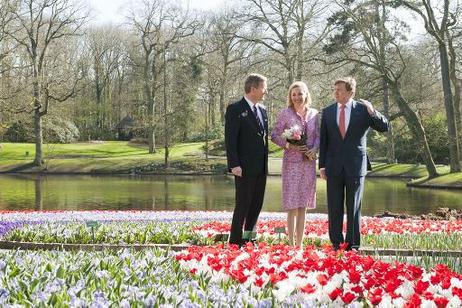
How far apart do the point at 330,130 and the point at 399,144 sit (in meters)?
38.6

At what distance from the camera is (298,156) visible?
24.1 feet

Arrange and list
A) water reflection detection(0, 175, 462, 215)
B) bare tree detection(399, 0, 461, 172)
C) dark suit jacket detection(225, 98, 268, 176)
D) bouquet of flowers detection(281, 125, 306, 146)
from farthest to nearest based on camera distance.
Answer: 1. bare tree detection(399, 0, 461, 172)
2. water reflection detection(0, 175, 462, 215)
3. dark suit jacket detection(225, 98, 268, 176)
4. bouquet of flowers detection(281, 125, 306, 146)

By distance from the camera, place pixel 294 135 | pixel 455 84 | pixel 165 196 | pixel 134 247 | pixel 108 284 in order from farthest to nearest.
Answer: pixel 455 84 < pixel 165 196 < pixel 134 247 < pixel 294 135 < pixel 108 284

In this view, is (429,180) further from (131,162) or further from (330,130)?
(330,130)

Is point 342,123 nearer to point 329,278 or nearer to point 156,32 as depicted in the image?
point 329,278

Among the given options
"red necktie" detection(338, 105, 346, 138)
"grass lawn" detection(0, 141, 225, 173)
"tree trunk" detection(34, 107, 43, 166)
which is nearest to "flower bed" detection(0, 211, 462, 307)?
"red necktie" detection(338, 105, 346, 138)

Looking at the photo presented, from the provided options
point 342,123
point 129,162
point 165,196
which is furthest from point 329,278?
point 129,162

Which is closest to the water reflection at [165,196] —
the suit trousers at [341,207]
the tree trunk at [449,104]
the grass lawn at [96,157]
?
the tree trunk at [449,104]

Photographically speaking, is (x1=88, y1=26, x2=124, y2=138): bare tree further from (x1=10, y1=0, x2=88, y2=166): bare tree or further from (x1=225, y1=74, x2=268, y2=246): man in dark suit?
(x1=225, y1=74, x2=268, y2=246): man in dark suit

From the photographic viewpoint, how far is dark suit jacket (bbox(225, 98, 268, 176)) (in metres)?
7.21

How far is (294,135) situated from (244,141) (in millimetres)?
590

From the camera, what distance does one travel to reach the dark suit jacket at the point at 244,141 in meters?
7.21

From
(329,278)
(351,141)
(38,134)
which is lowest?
(329,278)

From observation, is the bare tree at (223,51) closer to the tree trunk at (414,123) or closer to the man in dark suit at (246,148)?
the tree trunk at (414,123)
